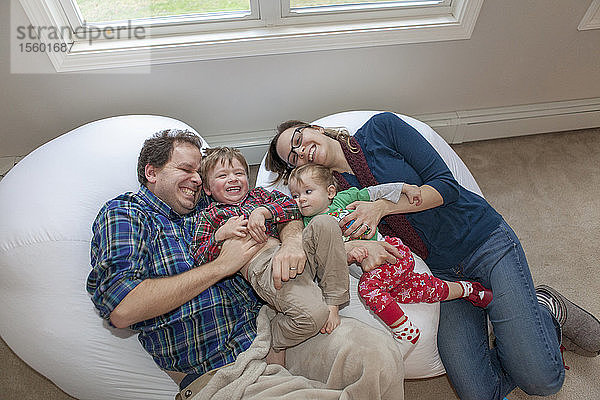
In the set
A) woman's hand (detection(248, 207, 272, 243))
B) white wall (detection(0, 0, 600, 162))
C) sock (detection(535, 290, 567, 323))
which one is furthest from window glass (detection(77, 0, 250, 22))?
sock (detection(535, 290, 567, 323))

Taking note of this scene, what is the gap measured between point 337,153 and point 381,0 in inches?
36.0

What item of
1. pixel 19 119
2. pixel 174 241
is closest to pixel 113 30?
pixel 19 119

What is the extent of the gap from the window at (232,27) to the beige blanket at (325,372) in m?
1.31

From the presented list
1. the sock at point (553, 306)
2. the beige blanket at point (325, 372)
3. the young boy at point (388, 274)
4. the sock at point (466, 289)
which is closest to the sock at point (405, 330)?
the young boy at point (388, 274)

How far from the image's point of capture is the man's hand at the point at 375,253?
1665 mm

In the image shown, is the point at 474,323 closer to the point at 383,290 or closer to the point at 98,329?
the point at 383,290

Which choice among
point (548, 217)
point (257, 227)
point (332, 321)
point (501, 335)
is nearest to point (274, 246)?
point (257, 227)

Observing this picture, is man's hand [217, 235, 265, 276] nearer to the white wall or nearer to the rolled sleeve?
the rolled sleeve

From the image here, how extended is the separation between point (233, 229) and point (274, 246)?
→ 16 cm

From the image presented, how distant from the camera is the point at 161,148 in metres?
1.71

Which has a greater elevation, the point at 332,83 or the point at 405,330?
the point at 332,83

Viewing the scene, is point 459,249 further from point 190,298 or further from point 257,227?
point 190,298

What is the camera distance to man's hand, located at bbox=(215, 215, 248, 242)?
1.61 meters

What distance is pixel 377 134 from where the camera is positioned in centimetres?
193
